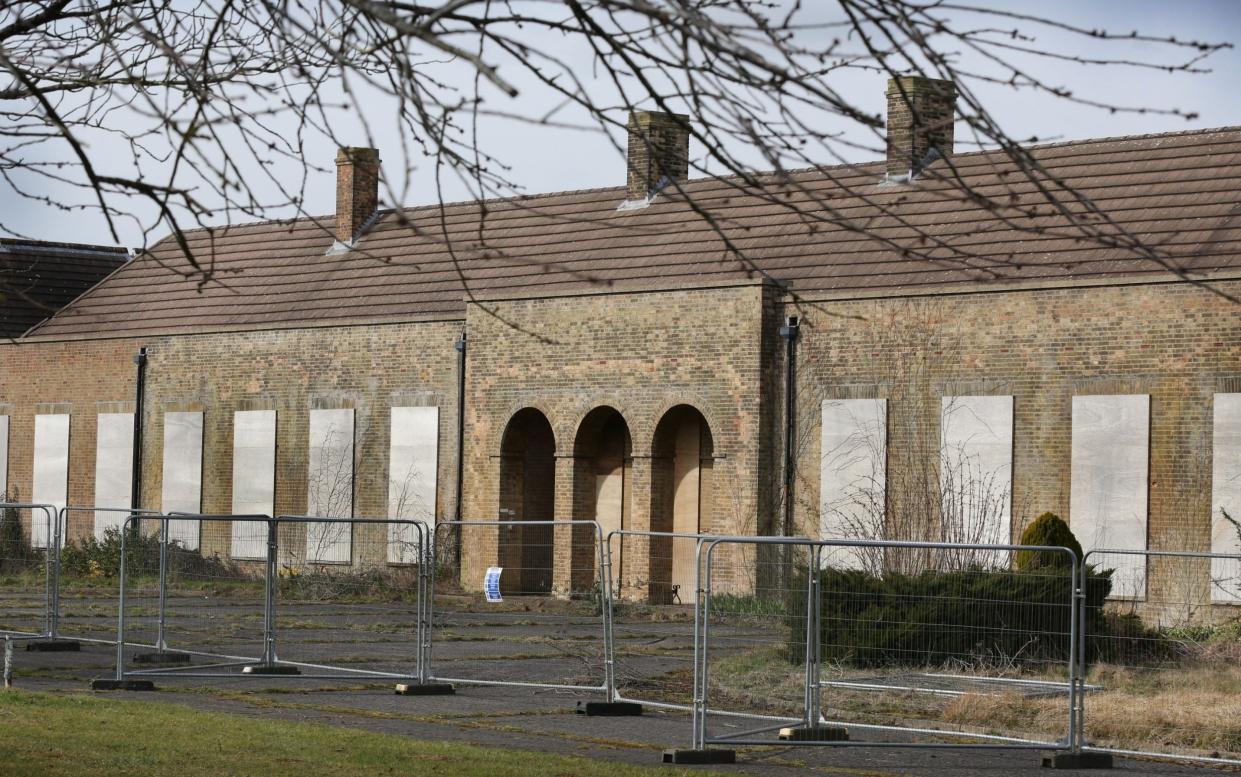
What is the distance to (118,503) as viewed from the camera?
35125mm

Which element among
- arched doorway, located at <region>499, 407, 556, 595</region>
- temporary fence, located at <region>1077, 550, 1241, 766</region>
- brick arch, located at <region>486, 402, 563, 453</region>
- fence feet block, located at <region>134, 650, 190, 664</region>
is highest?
brick arch, located at <region>486, 402, 563, 453</region>

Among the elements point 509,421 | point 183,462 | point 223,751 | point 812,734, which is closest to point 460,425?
point 509,421

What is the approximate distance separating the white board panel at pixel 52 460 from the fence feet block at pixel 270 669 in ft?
69.2

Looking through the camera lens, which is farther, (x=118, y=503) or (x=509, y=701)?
(x=118, y=503)

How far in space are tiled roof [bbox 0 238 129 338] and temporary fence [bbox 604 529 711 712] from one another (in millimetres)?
17010

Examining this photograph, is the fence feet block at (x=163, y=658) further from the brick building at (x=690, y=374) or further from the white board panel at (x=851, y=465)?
the white board panel at (x=851, y=465)

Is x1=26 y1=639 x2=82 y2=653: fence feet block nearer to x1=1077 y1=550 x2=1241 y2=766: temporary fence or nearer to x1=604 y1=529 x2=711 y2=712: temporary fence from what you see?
x1=604 y1=529 x2=711 y2=712: temporary fence

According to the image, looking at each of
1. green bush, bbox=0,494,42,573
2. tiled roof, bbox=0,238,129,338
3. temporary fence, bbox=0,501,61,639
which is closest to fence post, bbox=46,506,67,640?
temporary fence, bbox=0,501,61,639

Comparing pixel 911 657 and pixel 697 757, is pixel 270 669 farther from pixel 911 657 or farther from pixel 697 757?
pixel 697 757

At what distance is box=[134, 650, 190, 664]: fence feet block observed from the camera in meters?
16.3

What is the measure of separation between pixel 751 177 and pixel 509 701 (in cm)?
893

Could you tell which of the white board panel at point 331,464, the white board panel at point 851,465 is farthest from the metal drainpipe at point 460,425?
the white board panel at point 851,465

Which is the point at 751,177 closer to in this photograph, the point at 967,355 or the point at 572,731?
the point at 572,731

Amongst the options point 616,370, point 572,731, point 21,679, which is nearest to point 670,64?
point 572,731
